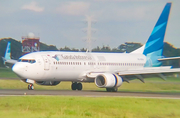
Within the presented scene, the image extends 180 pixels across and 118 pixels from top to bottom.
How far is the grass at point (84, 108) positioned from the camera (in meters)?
19.6

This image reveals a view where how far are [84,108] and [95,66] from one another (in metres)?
18.5

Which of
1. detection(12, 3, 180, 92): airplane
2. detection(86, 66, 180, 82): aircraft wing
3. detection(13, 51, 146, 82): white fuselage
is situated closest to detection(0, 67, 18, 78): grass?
detection(12, 3, 180, 92): airplane

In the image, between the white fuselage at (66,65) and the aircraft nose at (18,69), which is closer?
the aircraft nose at (18,69)

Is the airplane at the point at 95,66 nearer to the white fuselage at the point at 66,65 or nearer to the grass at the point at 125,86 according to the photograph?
the white fuselage at the point at 66,65

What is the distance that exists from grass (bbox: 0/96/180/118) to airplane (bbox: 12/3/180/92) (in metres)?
11.4

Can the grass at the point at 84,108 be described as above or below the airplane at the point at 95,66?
below

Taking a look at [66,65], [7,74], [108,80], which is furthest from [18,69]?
[7,74]

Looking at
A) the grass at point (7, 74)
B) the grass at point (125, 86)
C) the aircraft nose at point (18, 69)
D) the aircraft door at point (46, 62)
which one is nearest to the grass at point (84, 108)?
the aircraft nose at point (18, 69)

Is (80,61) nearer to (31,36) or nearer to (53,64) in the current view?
(53,64)

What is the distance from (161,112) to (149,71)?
1609cm

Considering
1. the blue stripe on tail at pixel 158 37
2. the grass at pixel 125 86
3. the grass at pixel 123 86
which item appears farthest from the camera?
the blue stripe on tail at pixel 158 37

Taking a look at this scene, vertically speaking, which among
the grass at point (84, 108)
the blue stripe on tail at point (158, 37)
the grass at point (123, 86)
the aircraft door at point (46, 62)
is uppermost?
the blue stripe on tail at point (158, 37)

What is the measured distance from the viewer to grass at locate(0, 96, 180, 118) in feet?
64.2

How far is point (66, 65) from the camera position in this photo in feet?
123
